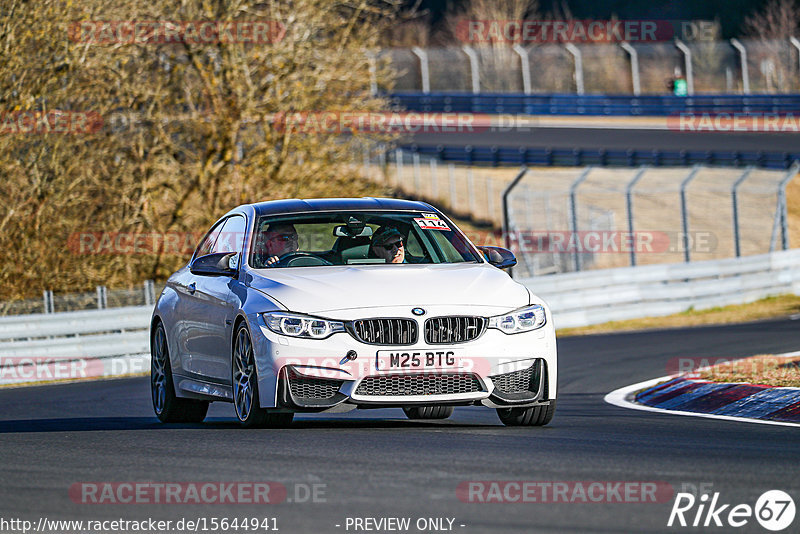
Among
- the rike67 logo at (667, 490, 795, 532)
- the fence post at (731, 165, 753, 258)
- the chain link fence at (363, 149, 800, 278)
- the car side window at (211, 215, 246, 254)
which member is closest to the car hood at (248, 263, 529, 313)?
the car side window at (211, 215, 246, 254)

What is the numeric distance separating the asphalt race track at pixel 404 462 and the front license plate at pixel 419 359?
41 centimetres

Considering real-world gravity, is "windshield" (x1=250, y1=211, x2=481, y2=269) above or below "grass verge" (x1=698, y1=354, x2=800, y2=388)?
above

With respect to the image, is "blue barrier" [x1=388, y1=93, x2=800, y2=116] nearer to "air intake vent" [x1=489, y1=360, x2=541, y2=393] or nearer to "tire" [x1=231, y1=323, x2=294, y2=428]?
"air intake vent" [x1=489, y1=360, x2=541, y2=393]

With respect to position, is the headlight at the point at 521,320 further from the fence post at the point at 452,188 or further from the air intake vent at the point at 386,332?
the fence post at the point at 452,188

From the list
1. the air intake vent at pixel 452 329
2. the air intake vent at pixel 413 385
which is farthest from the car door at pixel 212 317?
the air intake vent at pixel 452 329

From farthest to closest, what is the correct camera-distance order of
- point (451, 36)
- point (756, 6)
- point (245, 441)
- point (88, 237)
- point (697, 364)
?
point (756, 6) < point (451, 36) < point (88, 237) < point (697, 364) < point (245, 441)

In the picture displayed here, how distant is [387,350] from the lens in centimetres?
851

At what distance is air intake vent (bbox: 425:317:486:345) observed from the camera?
8.61m

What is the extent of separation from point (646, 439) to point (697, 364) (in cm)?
773

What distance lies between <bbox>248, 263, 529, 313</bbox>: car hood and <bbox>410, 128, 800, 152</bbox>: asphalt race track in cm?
3266

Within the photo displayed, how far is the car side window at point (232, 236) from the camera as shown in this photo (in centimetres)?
1009

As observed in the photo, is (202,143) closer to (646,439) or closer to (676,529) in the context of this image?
(646,439)

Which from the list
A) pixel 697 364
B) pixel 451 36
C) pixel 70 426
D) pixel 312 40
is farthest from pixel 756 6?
pixel 70 426

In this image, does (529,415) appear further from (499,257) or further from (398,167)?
(398,167)
